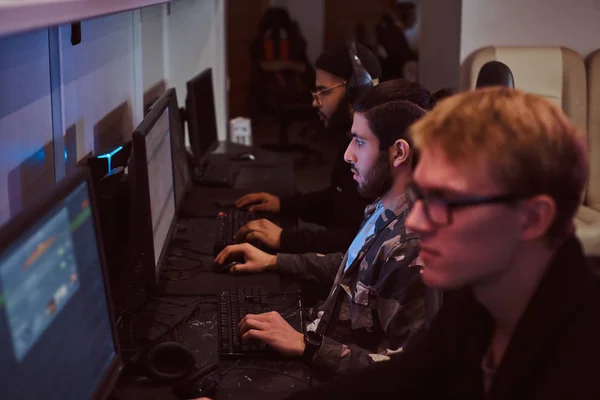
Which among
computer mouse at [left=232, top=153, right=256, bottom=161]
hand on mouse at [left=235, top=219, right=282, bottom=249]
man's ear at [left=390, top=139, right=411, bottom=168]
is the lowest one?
computer mouse at [left=232, top=153, right=256, bottom=161]

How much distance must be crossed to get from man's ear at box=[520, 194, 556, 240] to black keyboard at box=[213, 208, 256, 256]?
1582mm

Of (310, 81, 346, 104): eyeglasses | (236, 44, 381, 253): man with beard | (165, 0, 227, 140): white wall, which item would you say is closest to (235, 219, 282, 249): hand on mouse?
(236, 44, 381, 253): man with beard

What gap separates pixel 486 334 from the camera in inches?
47.1

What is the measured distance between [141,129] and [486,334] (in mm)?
1014

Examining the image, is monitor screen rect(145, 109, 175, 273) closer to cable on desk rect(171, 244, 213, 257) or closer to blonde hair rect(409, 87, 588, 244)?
cable on desk rect(171, 244, 213, 257)

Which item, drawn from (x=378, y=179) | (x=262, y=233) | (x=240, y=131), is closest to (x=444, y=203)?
(x=378, y=179)

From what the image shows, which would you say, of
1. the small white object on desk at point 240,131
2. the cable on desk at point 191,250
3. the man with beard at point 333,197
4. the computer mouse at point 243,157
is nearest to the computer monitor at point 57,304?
the cable on desk at point 191,250

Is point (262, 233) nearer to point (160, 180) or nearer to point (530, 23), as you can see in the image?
point (160, 180)

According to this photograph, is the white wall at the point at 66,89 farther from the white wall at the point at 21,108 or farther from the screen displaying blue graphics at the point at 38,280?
the screen displaying blue graphics at the point at 38,280

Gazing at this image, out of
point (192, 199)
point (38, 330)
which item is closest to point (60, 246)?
point (38, 330)

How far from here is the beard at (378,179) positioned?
6.27 feet

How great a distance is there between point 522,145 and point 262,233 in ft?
5.49

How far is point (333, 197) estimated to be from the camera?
10.4ft

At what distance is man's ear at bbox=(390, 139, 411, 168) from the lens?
1868 mm
